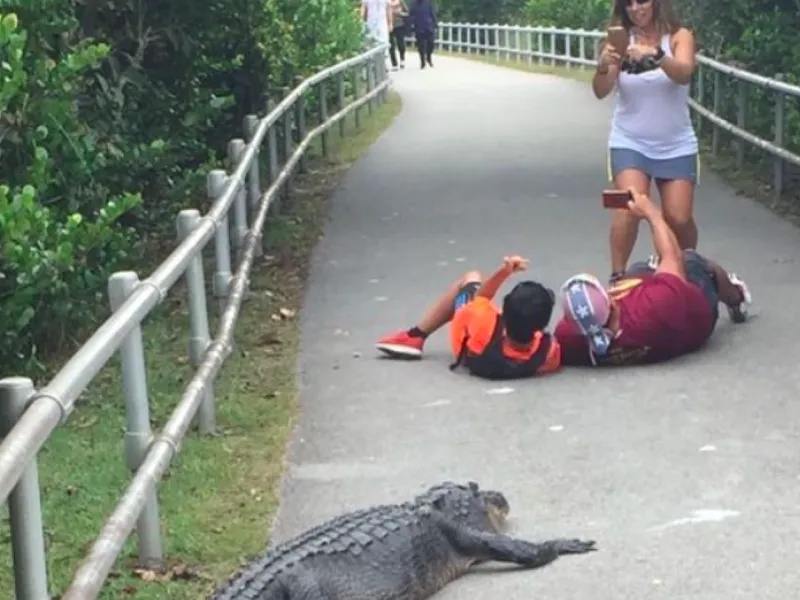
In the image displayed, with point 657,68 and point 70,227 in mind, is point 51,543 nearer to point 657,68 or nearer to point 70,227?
point 70,227

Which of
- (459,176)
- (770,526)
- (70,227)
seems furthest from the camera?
(459,176)

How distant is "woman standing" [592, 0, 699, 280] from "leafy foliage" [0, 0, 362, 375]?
7.85 feet

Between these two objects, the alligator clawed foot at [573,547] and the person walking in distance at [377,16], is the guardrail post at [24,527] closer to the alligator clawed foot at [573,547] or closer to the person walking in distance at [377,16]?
the alligator clawed foot at [573,547]

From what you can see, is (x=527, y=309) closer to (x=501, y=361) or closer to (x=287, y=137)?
(x=501, y=361)

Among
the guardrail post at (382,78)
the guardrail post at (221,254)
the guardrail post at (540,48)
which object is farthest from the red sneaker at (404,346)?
the guardrail post at (540,48)

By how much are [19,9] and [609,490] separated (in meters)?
3.84

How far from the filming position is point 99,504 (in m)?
6.14

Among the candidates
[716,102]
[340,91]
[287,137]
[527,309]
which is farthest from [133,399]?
[340,91]

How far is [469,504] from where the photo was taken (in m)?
5.37

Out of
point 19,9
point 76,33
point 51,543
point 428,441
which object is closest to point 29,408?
point 51,543

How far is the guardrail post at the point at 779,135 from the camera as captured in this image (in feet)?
39.6

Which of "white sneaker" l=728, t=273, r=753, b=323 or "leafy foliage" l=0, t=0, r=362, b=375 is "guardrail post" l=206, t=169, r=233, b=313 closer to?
"leafy foliage" l=0, t=0, r=362, b=375

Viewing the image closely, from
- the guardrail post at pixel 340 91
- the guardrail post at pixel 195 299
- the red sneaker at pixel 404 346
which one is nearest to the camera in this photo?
the guardrail post at pixel 195 299

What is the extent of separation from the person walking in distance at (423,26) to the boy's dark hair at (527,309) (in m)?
26.8
